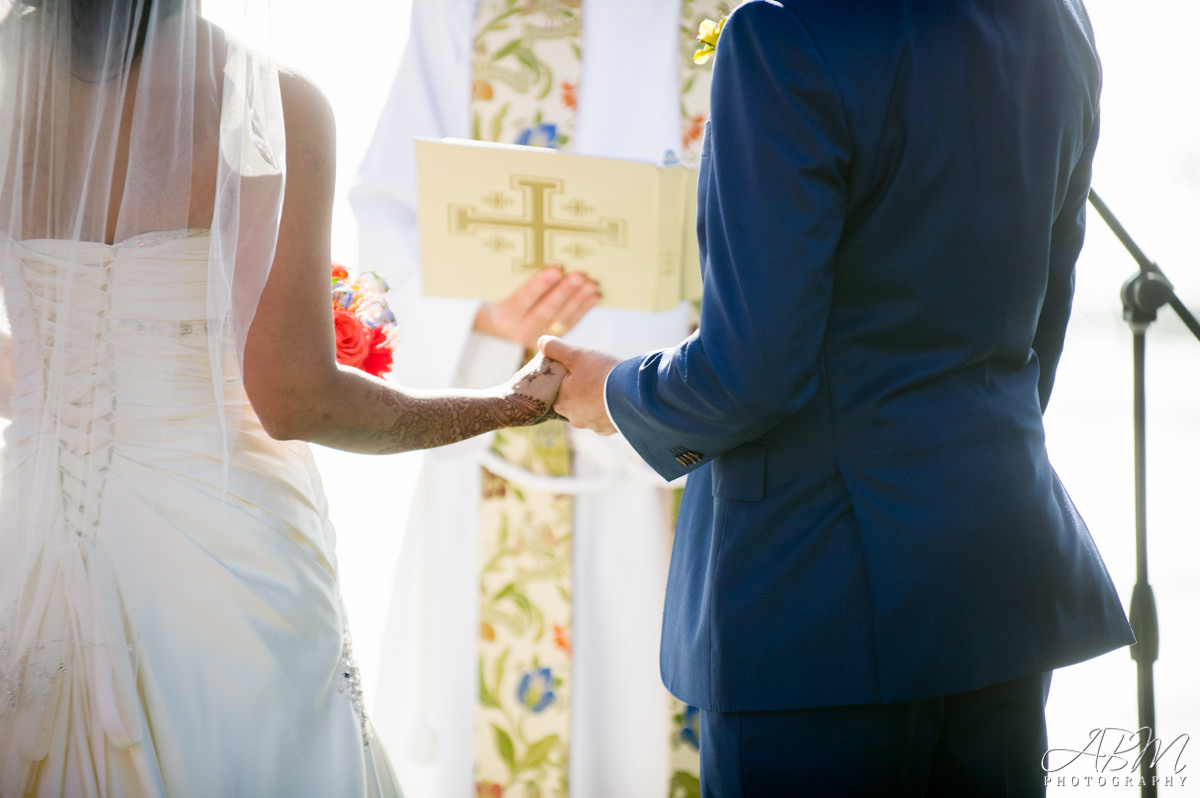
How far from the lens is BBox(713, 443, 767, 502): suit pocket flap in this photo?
132cm

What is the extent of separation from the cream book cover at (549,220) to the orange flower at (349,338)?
0.53 meters

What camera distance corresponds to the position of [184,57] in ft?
4.21

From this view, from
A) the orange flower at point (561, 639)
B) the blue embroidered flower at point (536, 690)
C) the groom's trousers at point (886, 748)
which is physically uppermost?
the groom's trousers at point (886, 748)

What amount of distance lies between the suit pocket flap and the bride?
559mm

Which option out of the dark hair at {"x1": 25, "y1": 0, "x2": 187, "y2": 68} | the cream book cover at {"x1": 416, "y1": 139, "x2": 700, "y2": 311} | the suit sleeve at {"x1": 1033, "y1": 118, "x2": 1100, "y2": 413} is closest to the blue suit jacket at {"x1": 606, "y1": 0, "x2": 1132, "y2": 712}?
the suit sleeve at {"x1": 1033, "y1": 118, "x2": 1100, "y2": 413}

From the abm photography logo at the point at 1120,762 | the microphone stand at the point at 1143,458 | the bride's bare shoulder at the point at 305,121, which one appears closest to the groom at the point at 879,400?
the abm photography logo at the point at 1120,762

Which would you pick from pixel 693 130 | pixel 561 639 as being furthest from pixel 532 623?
pixel 693 130

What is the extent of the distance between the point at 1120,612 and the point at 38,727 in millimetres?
1399

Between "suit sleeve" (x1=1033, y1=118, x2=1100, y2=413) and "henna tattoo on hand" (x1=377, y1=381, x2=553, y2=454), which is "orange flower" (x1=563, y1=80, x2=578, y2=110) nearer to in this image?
"henna tattoo on hand" (x1=377, y1=381, x2=553, y2=454)

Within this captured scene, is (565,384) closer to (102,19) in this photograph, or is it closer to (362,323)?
(362,323)

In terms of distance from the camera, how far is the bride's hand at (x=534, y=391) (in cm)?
173

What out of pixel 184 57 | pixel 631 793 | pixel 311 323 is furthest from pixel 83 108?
pixel 631 793

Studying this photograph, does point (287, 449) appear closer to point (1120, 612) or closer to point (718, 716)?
point (718, 716)

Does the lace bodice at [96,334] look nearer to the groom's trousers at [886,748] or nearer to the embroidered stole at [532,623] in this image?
the groom's trousers at [886,748]
